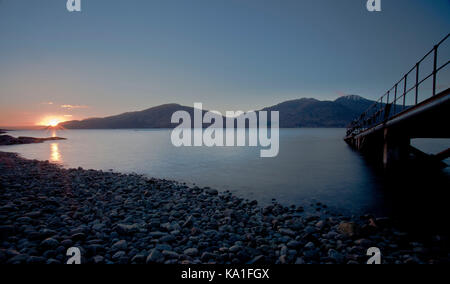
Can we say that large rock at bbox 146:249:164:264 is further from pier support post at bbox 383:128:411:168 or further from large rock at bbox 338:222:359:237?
pier support post at bbox 383:128:411:168

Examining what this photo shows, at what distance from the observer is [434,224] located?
24.9 ft

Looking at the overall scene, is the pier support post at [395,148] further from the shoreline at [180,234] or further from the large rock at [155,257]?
the large rock at [155,257]

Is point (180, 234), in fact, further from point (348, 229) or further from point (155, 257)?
point (348, 229)

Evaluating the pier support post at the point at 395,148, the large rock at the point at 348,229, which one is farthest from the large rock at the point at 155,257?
the pier support post at the point at 395,148

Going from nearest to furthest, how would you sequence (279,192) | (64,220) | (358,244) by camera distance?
(358,244)
(64,220)
(279,192)

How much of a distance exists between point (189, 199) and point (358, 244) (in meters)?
6.49

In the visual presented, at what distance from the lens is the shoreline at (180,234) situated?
491cm

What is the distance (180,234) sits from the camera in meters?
6.08

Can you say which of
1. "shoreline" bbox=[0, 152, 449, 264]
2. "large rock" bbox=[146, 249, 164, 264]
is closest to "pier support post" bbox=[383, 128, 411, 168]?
"shoreline" bbox=[0, 152, 449, 264]

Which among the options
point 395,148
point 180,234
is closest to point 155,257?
point 180,234

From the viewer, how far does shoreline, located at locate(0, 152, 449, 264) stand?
4914 millimetres
